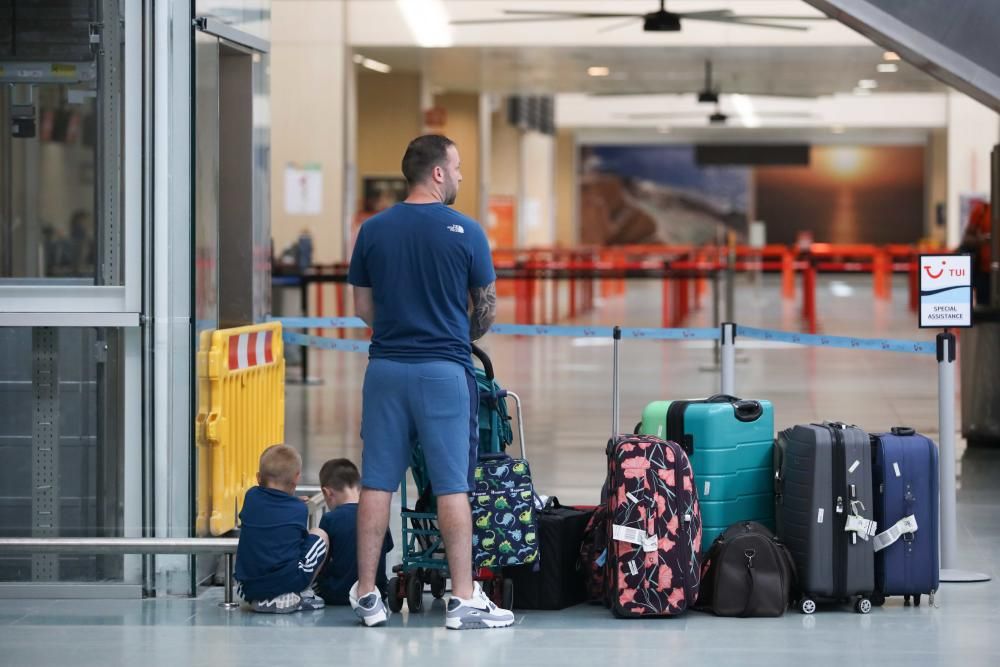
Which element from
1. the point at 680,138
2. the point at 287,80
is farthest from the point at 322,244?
the point at 680,138

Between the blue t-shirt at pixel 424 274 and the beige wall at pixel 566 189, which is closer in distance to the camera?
the blue t-shirt at pixel 424 274

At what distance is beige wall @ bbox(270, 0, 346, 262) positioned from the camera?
69.3 feet

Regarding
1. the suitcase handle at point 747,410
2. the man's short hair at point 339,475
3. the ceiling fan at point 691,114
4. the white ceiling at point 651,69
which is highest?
→ the ceiling fan at point 691,114

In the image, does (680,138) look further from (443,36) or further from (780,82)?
(443,36)

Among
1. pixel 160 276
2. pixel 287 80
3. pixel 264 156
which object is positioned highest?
pixel 287 80

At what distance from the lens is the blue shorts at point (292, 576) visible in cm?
561

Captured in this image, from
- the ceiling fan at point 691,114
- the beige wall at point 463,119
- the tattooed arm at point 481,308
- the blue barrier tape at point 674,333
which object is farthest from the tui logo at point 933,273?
the ceiling fan at point 691,114

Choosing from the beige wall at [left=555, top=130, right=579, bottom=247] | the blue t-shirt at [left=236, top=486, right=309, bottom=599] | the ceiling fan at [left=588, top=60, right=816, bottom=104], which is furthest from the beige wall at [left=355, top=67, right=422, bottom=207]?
the beige wall at [left=555, top=130, right=579, bottom=247]

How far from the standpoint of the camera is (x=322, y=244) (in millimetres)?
21250

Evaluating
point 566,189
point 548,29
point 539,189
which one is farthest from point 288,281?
point 566,189

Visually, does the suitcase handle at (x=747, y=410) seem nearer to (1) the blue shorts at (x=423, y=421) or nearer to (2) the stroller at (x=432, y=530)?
(2) the stroller at (x=432, y=530)

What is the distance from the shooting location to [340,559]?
5777 millimetres

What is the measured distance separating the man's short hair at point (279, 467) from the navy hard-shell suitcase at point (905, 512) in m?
2.03

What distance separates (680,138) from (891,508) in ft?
146
